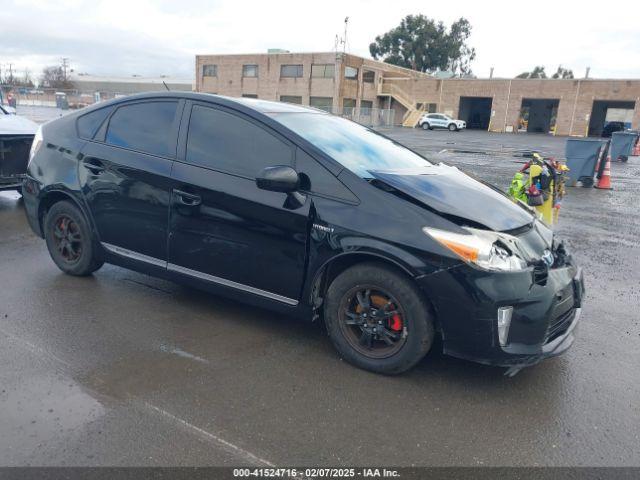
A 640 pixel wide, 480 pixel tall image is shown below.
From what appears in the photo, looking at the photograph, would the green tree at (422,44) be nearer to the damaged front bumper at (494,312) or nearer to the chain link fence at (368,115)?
the chain link fence at (368,115)

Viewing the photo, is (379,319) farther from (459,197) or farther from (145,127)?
(145,127)

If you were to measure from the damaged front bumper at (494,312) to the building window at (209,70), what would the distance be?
6114cm

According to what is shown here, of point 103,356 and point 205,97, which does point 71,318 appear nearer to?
point 103,356

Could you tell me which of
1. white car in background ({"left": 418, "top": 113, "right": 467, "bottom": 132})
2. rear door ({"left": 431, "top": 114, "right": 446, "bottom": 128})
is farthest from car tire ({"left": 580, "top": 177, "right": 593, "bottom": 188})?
rear door ({"left": 431, "top": 114, "right": 446, "bottom": 128})

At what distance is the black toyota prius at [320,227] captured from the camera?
318cm

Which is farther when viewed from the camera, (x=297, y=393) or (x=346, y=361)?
(x=346, y=361)

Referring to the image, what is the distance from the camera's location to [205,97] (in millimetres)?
4219

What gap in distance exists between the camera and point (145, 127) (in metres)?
4.44

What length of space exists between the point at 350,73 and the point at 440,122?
420 inches

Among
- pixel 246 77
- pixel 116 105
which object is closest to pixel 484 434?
pixel 116 105

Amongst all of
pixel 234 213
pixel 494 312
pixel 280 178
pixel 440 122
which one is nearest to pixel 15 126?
pixel 234 213

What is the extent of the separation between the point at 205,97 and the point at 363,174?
4.94 ft

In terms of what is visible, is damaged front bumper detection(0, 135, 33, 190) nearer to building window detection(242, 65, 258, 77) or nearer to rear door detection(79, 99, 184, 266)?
rear door detection(79, 99, 184, 266)

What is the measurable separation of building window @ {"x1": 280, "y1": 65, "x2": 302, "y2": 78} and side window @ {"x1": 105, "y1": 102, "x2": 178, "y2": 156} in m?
52.0
